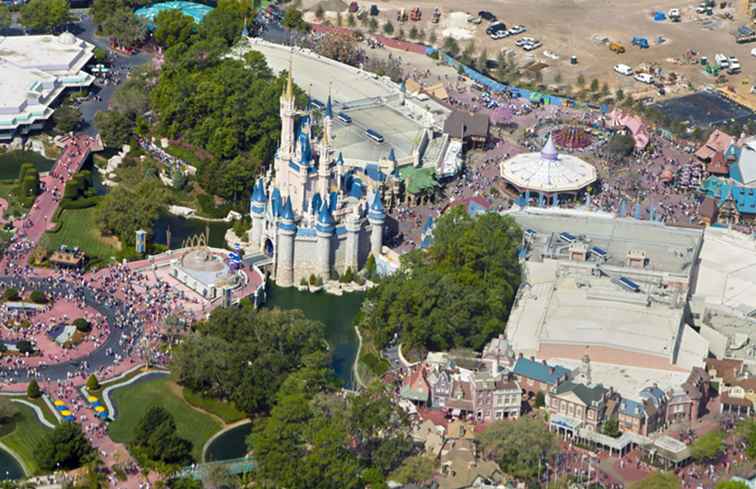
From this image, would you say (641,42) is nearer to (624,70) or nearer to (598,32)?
(598,32)

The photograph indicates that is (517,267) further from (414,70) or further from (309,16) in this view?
(309,16)

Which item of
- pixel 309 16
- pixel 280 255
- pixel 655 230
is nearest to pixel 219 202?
pixel 280 255

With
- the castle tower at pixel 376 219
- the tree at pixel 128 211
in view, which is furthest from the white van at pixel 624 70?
the tree at pixel 128 211

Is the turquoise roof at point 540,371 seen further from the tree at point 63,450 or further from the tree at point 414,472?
the tree at point 63,450

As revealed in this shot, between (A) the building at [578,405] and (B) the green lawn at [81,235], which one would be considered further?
(B) the green lawn at [81,235]

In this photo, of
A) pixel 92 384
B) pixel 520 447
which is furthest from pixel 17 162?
pixel 520 447

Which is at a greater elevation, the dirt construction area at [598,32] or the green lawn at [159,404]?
the green lawn at [159,404]

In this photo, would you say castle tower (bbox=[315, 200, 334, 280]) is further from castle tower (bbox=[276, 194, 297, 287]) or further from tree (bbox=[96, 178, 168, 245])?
tree (bbox=[96, 178, 168, 245])
